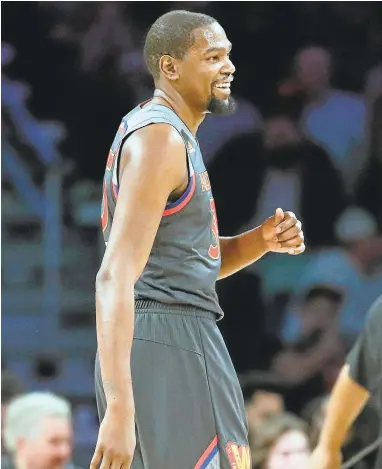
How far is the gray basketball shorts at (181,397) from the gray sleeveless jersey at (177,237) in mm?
43

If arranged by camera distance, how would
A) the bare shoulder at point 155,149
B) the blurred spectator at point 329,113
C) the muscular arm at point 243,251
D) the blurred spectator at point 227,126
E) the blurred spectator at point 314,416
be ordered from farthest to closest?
the blurred spectator at point 329,113, the blurred spectator at point 227,126, the blurred spectator at point 314,416, the muscular arm at point 243,251, the bare shoulder at point 155,149

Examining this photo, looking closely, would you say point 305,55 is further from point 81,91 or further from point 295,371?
point 295,371

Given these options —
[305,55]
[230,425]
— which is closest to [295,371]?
[305,55]

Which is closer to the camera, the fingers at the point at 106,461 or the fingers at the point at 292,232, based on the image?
the fingers at the point at 106,461

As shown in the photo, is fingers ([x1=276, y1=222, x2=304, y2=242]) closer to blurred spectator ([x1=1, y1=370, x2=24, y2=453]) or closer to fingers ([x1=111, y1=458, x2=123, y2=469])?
fingers ([x1=111, y1=458, x2=123, y2=469])

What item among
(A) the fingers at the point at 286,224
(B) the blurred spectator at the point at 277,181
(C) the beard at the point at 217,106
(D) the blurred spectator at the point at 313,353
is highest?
(B) the blurred spectator at the point at 277,181

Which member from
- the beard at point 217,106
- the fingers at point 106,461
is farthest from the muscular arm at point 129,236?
the beard at point 217,106

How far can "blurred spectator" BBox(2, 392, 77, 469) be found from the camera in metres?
3.90

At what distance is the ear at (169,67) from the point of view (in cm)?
245

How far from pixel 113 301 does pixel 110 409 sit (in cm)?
22

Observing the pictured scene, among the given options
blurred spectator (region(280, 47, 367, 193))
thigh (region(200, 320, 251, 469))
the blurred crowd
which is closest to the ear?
thigh (region(200, 320, 251, 469))

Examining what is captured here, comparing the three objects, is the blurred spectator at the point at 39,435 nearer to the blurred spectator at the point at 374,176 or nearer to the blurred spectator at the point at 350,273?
the blurred spectator at the point at 350,273

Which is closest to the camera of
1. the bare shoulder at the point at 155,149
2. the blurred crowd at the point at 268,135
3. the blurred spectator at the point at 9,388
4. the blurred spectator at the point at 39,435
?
the bare shoulder at the point at 155,149

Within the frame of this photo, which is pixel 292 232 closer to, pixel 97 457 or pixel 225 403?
pixel 225 403
